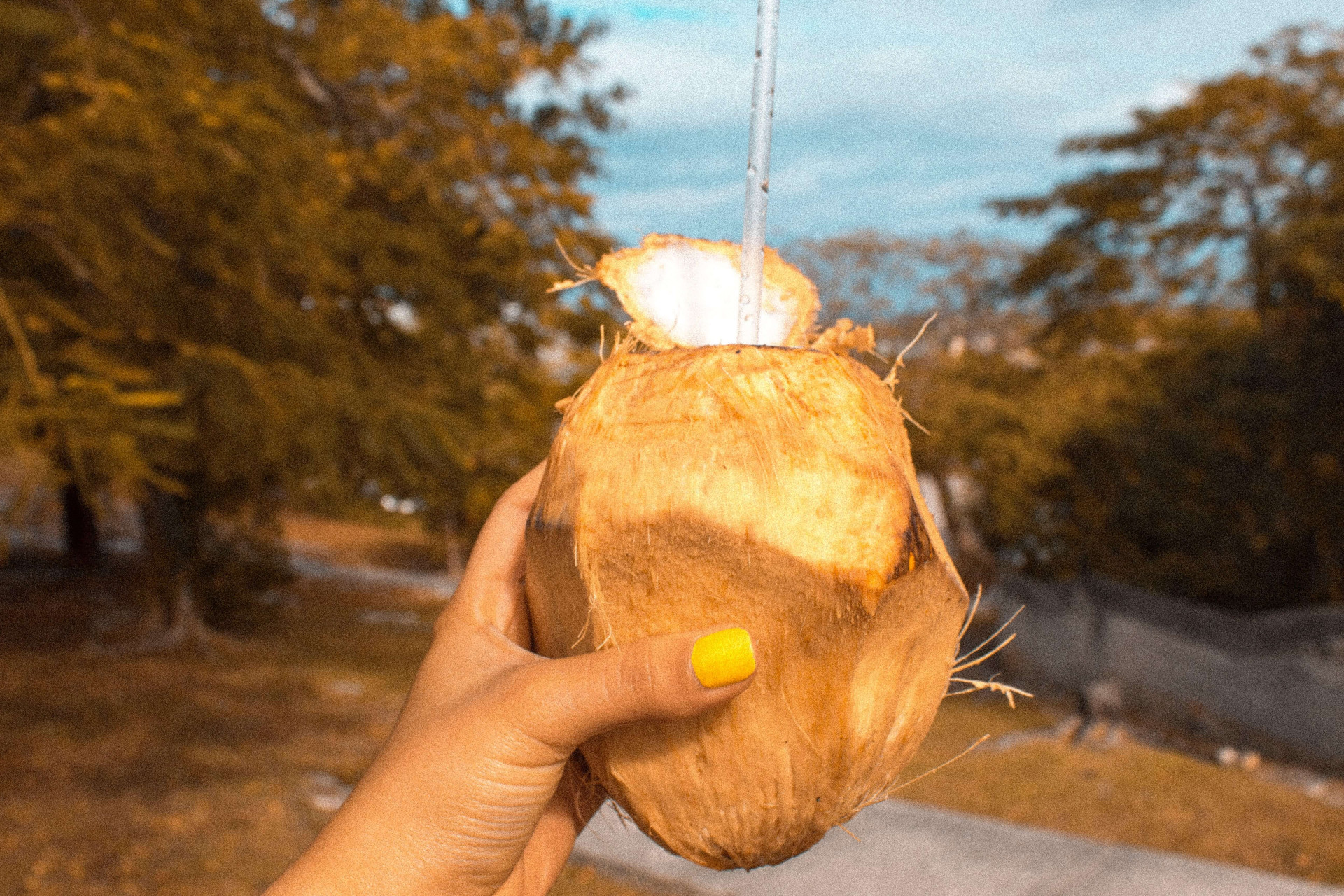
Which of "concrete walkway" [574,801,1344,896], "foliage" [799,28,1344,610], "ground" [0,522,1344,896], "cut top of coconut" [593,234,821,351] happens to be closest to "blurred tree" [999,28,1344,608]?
"foliage" [799,28,1344,610]

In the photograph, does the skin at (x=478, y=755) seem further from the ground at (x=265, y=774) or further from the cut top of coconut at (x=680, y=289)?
the ground at (x=265, y=774)

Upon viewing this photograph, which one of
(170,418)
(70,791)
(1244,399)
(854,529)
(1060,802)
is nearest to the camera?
(854,529)

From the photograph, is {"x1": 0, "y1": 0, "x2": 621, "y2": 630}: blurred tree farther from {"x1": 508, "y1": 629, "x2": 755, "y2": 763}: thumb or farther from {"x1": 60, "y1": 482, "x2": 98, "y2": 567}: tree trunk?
{"x1": 60, "y1": 482, "x2": 98, "y2": 567}: tree trunk

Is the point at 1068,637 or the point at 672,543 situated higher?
the point at 672,543

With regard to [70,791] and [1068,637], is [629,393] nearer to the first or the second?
[70,791]

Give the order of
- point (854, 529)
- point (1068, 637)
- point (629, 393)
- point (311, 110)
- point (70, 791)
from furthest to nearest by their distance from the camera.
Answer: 1. point (1068, 637)
2. point (70, 791)
3. point (311, 110)
4. point (629, 393)
5. point (854, 529)

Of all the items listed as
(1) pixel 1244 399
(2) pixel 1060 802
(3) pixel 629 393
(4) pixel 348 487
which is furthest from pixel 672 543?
(1) pixel 1244 399

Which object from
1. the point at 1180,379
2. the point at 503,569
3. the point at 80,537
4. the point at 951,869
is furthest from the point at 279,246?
the point at 80,537
